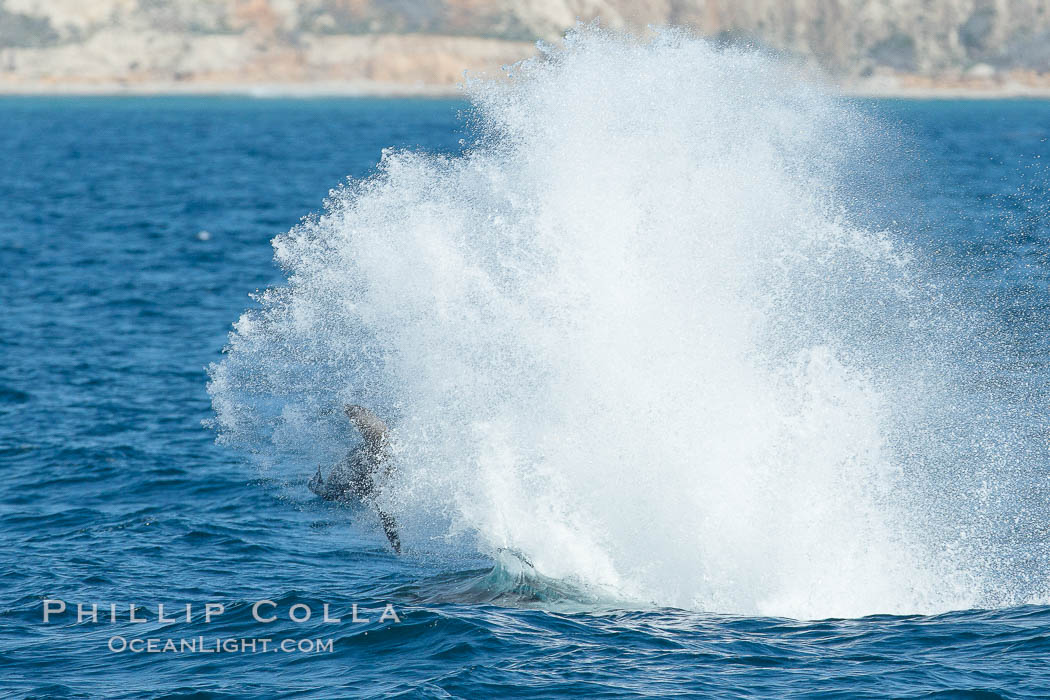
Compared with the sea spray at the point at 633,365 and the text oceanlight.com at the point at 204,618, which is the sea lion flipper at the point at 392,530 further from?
the text oceanlight.com at the point at 204,618

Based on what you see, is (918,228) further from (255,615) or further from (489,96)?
(255,615)

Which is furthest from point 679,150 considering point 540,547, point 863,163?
point 863,163

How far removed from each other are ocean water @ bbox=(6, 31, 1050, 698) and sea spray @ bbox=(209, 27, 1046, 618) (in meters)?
0.06

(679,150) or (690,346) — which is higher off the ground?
(679,150)

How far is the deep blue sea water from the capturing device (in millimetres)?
16594

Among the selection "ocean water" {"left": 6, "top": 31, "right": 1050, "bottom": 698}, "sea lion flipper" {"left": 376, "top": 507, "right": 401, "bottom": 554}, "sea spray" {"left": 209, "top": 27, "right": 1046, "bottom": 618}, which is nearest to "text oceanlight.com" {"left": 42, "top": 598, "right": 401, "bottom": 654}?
"ocean water" {"left": 6, "top": 31, "right": 1050, "bottom": 698}

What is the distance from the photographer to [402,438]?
22.3 m

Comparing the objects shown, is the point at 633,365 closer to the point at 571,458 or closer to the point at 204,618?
the point at 571,458

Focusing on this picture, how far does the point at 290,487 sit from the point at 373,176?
6549mm

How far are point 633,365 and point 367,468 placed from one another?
5056mm

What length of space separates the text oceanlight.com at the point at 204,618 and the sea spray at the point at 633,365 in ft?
9.31

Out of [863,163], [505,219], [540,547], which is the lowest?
[540,547]

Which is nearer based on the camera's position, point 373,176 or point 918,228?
point 373,176

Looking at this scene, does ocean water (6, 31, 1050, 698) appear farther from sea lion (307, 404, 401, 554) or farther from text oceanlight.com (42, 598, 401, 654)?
sea lion (307, 404, 401, 554)
